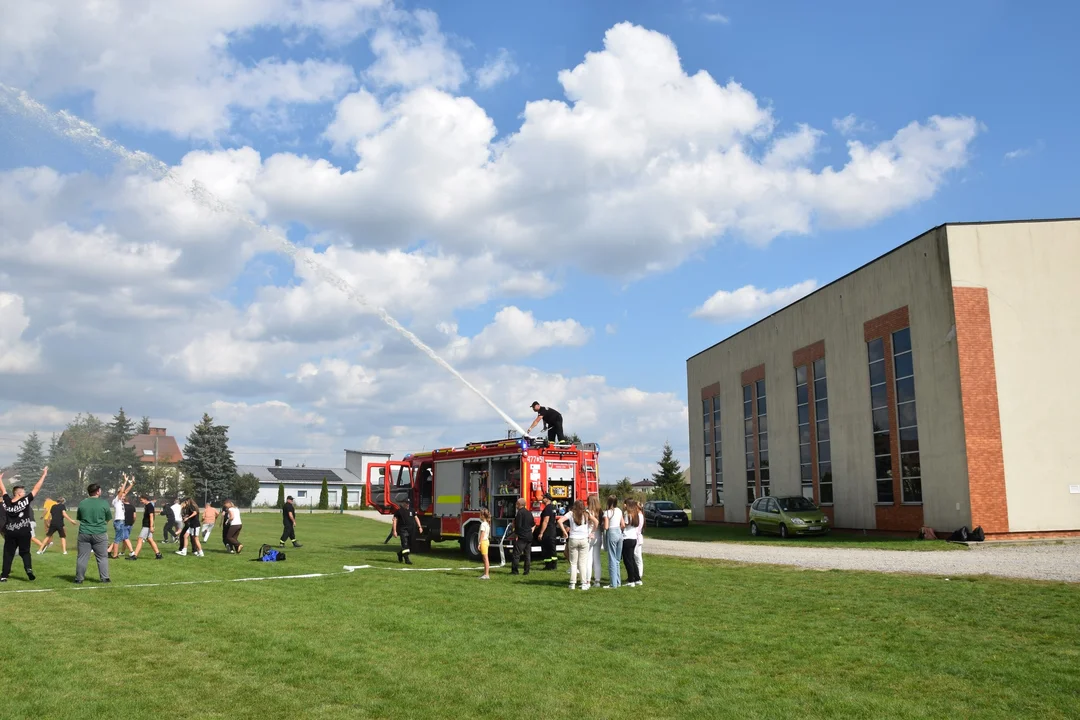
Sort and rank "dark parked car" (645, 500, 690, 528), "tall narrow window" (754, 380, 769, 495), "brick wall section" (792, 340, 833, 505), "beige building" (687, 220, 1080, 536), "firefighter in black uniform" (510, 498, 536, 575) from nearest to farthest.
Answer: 1. "firefighter in black uniform" (510, 498, 536, 575)
2. "beige building" (687, 220, 1080, 536)
3. "brick wall section" (792, 340, 833, 505)
4. "tall narrow window" (754, 380, 769, 495)
5. "dark parked car" (645, 500, 690, 528)

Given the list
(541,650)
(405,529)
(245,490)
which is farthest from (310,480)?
(541,650)

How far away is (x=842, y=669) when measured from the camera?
809 cm

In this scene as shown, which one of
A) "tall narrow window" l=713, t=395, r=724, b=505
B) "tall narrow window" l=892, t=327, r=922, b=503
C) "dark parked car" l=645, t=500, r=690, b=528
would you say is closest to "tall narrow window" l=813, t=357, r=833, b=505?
"tall narrow window" l=892, t=327, r=922, b=503

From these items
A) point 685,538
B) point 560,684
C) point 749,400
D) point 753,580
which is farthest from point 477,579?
point 749,400

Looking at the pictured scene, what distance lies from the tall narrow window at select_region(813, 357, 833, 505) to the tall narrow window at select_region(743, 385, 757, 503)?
7.19 meters

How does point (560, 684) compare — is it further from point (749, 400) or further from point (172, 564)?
point (749, 400)

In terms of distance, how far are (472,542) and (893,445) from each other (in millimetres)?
17578

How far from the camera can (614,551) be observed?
15.6 metres

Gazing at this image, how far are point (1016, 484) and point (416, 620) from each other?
76.2ft

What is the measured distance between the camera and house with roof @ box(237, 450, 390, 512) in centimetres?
9939

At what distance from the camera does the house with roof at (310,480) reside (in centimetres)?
9939

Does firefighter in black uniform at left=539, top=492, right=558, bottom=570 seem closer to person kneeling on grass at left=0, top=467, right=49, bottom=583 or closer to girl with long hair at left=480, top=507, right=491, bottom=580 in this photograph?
girl with long hair at left=480, top=507, right=491, bottom=580

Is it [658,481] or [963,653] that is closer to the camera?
[963,653]

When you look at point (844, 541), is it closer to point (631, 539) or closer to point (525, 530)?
point (525, 530)
